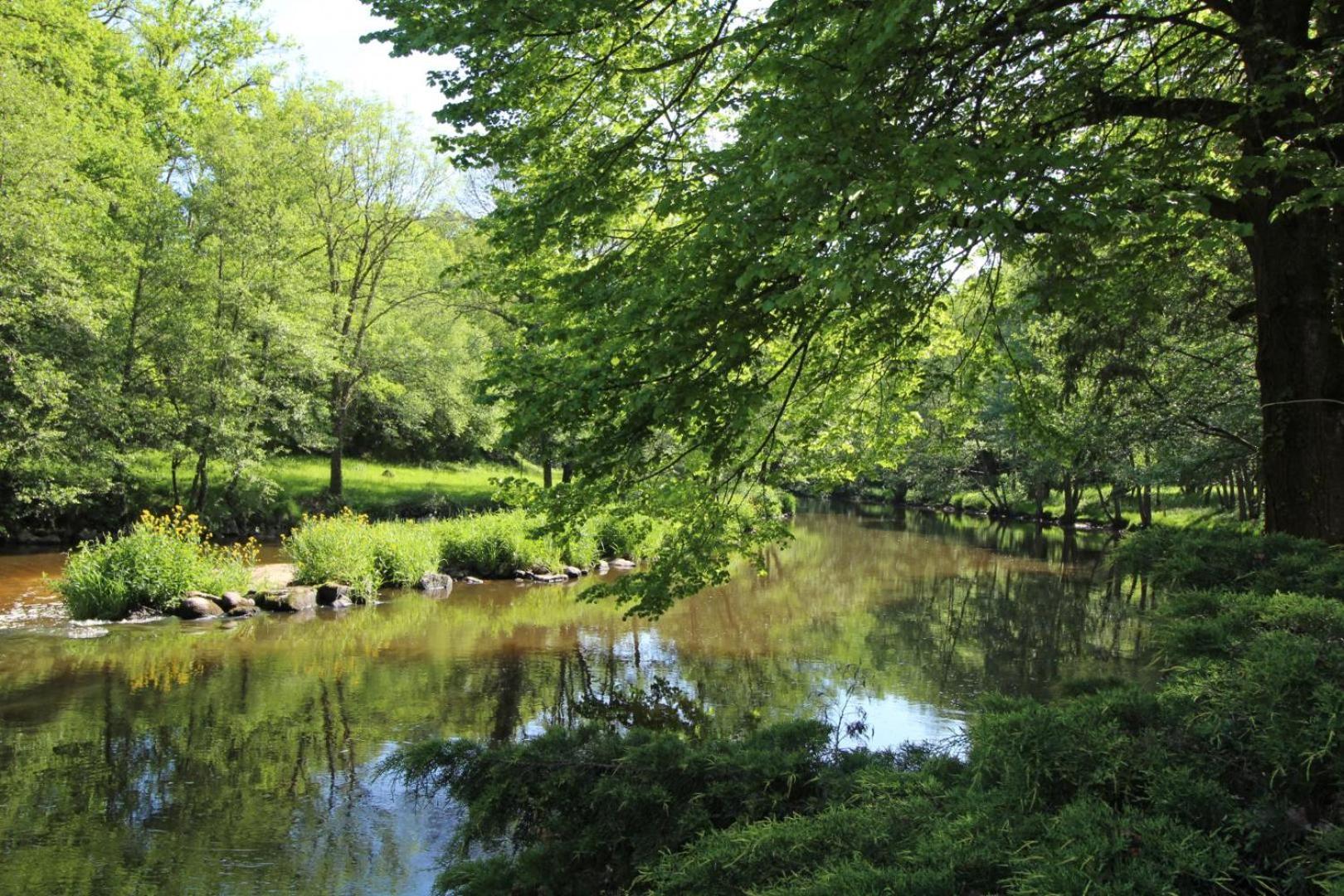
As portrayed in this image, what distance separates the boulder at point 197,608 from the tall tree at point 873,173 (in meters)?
10.9

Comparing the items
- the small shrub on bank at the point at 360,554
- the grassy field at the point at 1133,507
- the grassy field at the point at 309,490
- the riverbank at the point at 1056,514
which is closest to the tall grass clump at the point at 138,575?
the small shrub on bank at the point at 360,554

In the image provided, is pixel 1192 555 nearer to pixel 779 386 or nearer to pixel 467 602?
pixel 779 386

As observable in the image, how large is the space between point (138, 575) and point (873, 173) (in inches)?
571

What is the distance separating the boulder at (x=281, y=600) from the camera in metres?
15.5

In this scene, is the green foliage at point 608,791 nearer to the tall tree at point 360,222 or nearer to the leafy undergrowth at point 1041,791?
the leafy undergrowth at point 1041,791

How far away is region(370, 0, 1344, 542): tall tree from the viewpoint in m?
4.51

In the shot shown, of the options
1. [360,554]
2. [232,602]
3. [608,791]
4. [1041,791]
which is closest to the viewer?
[1041,791]

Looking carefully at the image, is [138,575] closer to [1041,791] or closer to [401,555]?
[401,555]

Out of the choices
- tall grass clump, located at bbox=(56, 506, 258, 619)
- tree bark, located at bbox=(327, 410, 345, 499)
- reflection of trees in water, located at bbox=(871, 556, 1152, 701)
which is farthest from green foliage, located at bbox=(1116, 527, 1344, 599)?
tree bark, located at bbox=(327, 410, 345, 499)

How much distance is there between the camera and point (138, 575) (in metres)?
14.3

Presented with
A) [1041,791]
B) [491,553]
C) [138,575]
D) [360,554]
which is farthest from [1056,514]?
[1041,791]

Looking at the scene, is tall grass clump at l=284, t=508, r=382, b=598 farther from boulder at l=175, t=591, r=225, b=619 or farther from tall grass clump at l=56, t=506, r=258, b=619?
boulder at l=175, t=591, r=225, b=619

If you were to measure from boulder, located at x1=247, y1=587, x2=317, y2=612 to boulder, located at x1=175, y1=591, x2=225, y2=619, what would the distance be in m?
0.84

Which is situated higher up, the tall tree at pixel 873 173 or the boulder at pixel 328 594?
the tall tree at pixel 873 173
